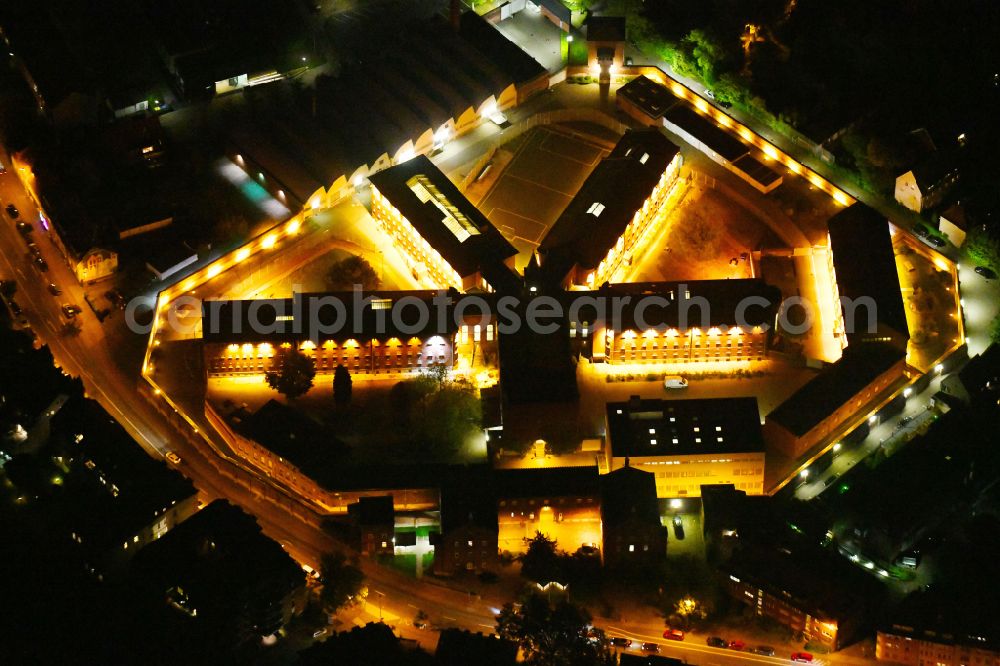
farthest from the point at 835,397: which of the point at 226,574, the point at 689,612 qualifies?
the point at 226,574

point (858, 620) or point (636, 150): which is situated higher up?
point (636, 150)

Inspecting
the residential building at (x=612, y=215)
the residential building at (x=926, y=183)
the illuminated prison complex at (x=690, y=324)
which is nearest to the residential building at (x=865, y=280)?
the residential building at (x=926, y=183)

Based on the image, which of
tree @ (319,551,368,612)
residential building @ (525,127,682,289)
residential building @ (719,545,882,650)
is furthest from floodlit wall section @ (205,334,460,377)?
residential building @ (719,545,882,650)

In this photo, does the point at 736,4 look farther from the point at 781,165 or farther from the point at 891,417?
the point at 891,417

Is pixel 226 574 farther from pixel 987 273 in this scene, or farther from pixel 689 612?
pixel 987 273

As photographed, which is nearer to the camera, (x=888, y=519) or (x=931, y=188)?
(x=888, y=519)

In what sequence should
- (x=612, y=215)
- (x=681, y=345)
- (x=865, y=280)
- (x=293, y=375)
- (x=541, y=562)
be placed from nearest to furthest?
(x=541, y=562) → (x=293, y=375) → (x=681, y=345) → (x=865, y=280) → (x=612, y=215)

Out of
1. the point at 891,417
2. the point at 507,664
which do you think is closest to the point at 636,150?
the point at 891,417
